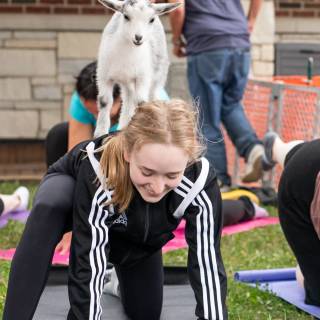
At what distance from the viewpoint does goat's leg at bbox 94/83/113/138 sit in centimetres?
334

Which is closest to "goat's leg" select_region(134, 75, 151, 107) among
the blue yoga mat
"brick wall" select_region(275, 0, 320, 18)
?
the blue yoga mat

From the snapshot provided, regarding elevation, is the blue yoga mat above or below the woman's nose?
below

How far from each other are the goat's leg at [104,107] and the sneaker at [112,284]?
0.79m

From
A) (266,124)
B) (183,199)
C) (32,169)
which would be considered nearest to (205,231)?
(183,199)

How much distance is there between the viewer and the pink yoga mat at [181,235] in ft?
15.3

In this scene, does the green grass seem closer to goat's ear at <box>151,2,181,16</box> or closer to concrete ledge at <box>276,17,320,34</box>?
goat's ear at <box>151,2,181,16</box>

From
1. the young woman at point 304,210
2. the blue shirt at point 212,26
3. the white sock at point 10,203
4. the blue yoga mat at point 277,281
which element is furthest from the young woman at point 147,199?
the blue shirt at point 212,26

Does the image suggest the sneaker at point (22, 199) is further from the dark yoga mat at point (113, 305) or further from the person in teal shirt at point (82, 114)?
the dark yoga mat at point (113, 305)

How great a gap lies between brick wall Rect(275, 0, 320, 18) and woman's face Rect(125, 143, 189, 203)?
5517 mm

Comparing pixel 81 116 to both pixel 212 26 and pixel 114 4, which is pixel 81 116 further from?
pixel 212 26

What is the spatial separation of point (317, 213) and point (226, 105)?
2.70m

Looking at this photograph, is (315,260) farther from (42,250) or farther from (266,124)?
(266,124)

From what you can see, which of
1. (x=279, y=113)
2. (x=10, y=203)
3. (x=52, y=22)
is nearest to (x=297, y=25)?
(x=279, y=113)

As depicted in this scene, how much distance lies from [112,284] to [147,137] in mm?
1386
